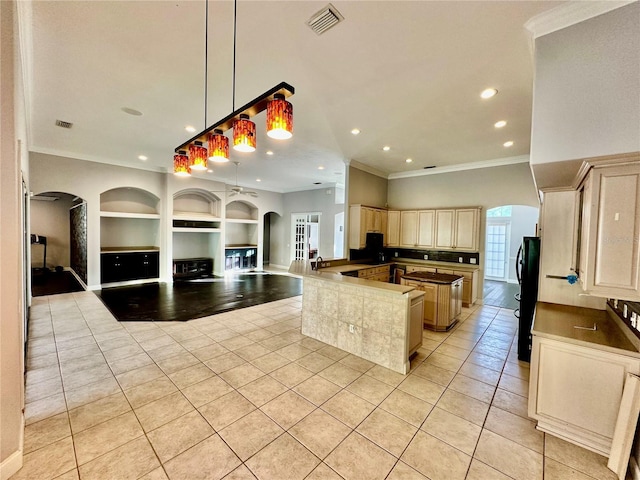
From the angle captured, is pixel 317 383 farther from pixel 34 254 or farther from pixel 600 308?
pixel 34 254

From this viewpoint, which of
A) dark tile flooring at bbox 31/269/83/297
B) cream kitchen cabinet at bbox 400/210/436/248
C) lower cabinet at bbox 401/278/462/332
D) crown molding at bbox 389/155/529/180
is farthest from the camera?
cream kitchen cabinet at bbox 400/210/436/248

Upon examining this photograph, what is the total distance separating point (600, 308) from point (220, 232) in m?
9.17

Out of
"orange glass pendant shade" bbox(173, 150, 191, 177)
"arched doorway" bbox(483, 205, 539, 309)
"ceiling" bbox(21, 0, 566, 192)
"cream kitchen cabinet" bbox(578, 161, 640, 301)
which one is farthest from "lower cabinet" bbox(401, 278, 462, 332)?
"arched doorway" bbox(483, 205, 539, 309)

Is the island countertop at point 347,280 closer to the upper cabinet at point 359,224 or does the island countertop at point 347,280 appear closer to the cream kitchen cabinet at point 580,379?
the cream kitchen cabinet at point 580,379

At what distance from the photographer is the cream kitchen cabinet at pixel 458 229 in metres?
5.89

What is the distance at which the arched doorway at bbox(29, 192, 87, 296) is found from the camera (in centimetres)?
838

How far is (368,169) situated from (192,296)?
17.8 feet

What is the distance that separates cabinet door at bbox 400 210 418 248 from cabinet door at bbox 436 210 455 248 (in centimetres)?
54

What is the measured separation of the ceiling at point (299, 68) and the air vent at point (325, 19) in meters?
0.04

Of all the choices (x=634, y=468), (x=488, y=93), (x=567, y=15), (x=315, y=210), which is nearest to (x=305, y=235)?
(x=315, y=210)

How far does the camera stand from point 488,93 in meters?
3.13

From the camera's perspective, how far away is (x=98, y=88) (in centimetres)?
327

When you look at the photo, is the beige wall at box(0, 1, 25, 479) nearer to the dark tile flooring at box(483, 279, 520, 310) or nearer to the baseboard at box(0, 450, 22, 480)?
the baseboard at box(0, 450, 22, 480)

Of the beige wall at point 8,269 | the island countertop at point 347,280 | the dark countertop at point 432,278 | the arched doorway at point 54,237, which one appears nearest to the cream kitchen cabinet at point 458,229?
the dark countertop at point 432,278
